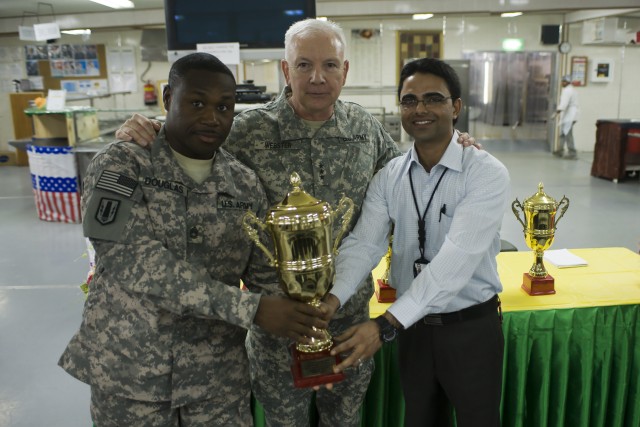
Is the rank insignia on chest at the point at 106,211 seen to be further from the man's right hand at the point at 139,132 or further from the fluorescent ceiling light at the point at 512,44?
the fluorescent ceiling light at the point at 512,44

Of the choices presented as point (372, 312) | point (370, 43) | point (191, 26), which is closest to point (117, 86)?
point (370, 43)

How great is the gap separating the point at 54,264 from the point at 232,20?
3406 millimetres

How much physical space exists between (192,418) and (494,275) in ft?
3.29

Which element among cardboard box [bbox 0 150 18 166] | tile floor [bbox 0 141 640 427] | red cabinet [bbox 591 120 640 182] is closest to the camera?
tile floor [bbox 0 141 640 427]

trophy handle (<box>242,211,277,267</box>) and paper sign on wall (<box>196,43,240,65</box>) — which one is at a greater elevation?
paper sign on wall (<box>196,43,240,65</box>)

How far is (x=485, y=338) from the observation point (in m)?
1.69

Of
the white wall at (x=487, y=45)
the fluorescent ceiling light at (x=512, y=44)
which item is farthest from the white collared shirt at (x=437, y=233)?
the fluorescent ceiling light at (x=512, y=44)

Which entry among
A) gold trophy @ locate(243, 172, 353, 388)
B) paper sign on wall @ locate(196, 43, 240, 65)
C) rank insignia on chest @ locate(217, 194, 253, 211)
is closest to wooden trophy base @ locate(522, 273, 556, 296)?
gold trophy @ locate(243, 172, 353, 388)

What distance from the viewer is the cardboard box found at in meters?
11.4

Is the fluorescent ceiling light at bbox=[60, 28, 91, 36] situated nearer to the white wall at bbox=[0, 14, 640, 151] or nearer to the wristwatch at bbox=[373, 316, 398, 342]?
the white wall at bbox=[0, 14, 640, 151]

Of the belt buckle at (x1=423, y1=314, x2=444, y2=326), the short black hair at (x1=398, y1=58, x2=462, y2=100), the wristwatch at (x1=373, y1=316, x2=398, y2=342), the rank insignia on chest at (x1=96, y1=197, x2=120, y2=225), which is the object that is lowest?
the belt buckle at (x1=423, y1=314, x2=444, y2=326)

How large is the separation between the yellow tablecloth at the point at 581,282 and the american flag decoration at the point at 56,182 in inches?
203

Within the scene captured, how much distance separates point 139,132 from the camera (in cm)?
152

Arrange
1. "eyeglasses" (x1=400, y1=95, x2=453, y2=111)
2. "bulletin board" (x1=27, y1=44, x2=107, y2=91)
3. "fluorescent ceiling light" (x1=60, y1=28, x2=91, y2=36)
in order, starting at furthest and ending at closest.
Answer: "bulletin board" (x1=27, y1=44, x2=107, y2=91) → "fluorescent ceiling light" (x1=60, y1=28, x2=91, y2=36) → "eyeglasses" (x1=400, y1=95, x2=453, y2=111)
